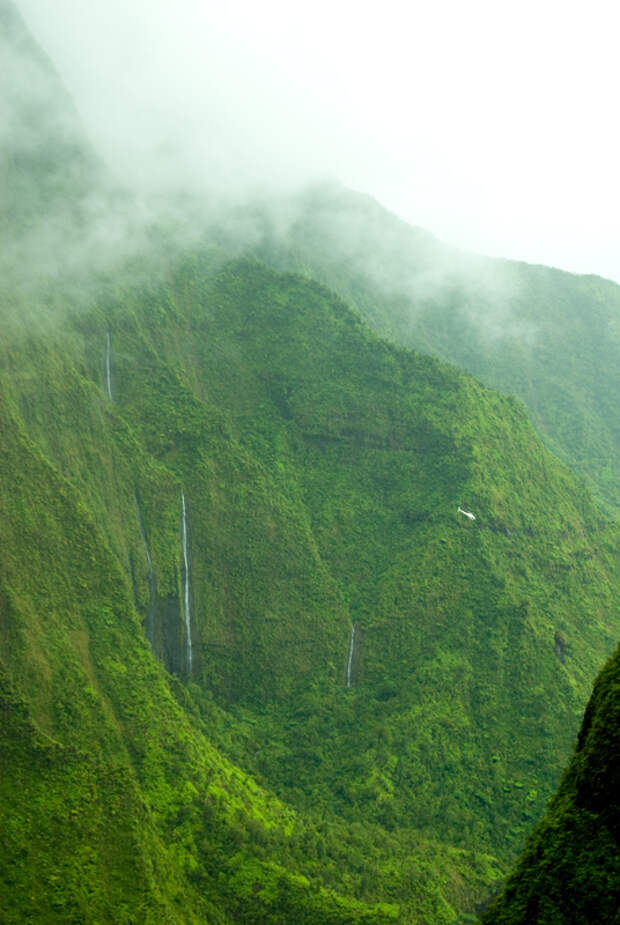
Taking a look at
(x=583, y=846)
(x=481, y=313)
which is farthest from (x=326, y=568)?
(x=481, y=313)

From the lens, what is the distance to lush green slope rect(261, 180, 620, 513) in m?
89.2

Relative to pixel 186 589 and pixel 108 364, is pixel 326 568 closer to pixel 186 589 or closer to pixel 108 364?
pixel 186 589

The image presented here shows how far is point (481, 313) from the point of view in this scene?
318 ft

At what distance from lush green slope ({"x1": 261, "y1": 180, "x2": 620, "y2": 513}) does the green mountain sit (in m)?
16.3

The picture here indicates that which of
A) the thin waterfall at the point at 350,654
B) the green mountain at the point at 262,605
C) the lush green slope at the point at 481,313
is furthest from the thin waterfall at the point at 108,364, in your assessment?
the lush green slope at the point at 481,313

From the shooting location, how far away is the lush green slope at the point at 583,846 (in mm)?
17359

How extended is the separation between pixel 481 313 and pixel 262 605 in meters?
51.9

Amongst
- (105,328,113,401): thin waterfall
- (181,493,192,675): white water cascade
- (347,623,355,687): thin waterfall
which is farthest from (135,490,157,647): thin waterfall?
(347,623,355,687): thin waterfall

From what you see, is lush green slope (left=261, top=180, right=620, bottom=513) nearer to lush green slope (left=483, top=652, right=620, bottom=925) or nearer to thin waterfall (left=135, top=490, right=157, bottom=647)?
thin waterfall (left=135, top=490, right=157, bottom=647)

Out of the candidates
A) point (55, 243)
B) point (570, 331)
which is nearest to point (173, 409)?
point (55, 243)

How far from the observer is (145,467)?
57844 millimetres

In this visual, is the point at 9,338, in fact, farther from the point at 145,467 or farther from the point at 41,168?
the point at 41,168

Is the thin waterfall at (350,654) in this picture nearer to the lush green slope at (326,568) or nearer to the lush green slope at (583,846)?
the lush green slope at (326,568)

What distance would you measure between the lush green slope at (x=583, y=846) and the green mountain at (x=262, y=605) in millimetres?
20319
